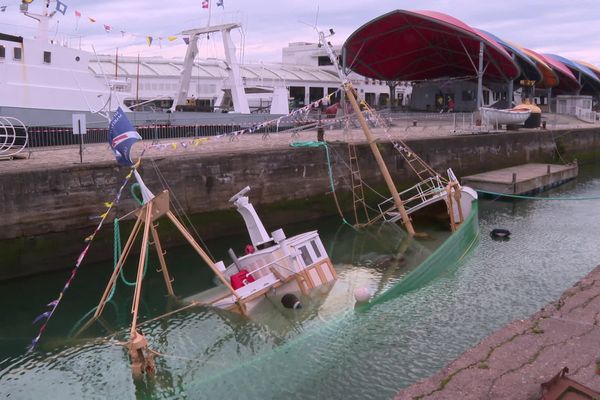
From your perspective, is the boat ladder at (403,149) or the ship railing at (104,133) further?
the ship railing at (104,133)

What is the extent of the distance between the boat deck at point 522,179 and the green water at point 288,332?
9142 mm

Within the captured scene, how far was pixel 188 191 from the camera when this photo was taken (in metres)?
18.6

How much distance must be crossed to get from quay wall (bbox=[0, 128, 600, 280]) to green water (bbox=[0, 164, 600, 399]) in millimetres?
884

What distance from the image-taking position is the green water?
9516 mm

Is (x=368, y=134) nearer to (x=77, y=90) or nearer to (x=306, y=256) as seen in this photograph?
(x=306, y=256)

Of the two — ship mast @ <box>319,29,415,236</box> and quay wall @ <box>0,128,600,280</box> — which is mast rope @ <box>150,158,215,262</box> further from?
ship mast @ <box>319,29,415,236</box>

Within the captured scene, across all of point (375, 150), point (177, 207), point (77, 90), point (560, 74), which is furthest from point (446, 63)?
point (177, 207)

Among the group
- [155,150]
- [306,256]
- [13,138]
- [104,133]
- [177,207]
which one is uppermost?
[104,133]

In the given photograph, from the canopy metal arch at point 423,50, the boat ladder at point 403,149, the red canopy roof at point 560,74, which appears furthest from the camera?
the red canopy roof at point 560,74

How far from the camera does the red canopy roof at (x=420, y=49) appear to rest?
1728 inches

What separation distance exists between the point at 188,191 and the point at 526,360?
43.1 ft

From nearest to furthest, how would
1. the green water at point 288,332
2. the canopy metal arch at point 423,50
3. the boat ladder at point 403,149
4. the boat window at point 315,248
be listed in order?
the green water at point 288,332, the boat window at point 315,248, the boat ladder at point 403,149, the canopy metal arch at point 423,50

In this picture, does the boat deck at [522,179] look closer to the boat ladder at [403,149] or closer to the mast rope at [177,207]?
the boat ladder at [403,149]

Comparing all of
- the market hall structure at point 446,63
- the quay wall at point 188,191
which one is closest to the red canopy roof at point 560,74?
the market hall structure at point 446,63
